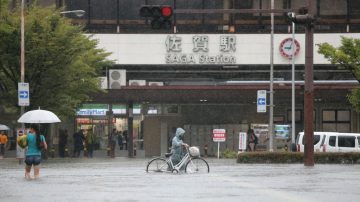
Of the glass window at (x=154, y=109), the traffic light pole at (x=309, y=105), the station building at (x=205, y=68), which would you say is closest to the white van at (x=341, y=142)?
Result: the station building at (x=205, y=68)

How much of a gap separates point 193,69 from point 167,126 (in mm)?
5708

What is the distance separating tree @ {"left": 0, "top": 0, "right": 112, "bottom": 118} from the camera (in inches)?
1421

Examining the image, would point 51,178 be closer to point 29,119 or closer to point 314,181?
point 314,181

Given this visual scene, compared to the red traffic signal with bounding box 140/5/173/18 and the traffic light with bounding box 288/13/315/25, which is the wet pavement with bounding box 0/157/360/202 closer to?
the red traffic signal with bounding box 140/5/173/18

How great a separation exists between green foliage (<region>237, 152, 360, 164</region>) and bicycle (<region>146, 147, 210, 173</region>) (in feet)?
21.2

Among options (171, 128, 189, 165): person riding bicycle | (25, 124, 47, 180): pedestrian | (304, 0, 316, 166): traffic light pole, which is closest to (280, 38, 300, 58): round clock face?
(304, 0, 316, 166): traffic light pole

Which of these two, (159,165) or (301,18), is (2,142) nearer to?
(159,165)

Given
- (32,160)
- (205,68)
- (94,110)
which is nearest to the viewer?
(32,160)

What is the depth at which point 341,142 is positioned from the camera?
39.2 metres

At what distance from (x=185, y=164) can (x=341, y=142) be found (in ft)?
55.2

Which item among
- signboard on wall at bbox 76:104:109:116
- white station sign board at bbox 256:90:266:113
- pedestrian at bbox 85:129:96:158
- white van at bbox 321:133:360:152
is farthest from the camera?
signboard on wall at bbox 76:104:109:116

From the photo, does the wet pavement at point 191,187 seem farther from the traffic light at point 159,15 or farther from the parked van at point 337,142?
the parked van at point 337,142

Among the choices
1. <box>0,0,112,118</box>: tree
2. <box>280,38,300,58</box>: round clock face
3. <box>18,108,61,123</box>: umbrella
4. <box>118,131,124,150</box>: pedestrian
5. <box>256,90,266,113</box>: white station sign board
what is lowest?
<box>118,131,124,150</box>: pedestrian

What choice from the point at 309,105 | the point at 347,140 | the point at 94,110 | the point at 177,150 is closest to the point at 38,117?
the point at 177,150
